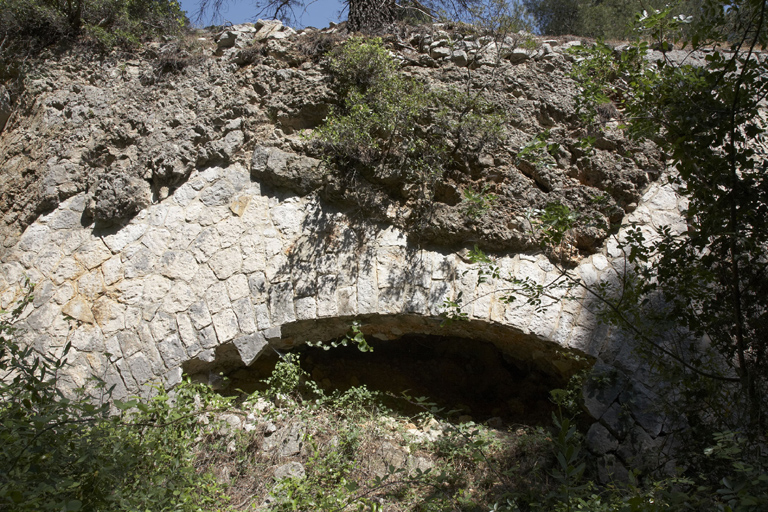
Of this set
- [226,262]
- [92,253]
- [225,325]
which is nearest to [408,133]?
[226,262]

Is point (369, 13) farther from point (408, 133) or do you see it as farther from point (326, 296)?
point (326, 296)

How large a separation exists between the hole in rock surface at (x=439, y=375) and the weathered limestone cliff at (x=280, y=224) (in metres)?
0.29

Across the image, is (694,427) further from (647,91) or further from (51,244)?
(51,244)

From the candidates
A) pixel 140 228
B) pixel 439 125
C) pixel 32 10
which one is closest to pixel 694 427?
pixel 439 125

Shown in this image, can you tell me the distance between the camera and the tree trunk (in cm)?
524

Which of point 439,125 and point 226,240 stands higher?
point 439,125

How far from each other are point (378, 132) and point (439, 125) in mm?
492

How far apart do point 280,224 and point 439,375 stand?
1.84m

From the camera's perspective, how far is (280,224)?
13.3 feet

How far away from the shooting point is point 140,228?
13.6 feet

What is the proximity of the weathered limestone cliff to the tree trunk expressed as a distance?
618 mm

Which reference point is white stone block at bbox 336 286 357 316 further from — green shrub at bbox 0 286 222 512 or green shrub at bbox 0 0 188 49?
green shrub at bbox 0 0 188 49

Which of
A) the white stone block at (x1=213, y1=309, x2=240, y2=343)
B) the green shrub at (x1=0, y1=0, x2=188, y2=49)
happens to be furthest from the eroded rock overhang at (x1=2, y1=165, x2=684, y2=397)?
the green shrub at (x1=0, y1=0, x2=188, y2=49)

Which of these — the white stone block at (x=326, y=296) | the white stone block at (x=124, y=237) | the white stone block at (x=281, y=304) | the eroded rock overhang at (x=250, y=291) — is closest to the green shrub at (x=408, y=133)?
the eroded rock overhang at (x=250, y=291)
